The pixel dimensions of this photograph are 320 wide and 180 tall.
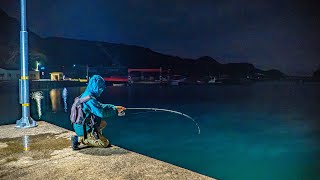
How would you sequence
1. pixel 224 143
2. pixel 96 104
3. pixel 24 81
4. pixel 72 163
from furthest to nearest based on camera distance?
pixel 224 143 < pixel 24 81 < pixel 96 104 < pixel 72 163

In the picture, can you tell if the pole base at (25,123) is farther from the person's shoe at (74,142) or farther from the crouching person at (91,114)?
the person's shoe at (74,142)

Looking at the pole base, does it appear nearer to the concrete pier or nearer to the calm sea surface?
the concrete pier

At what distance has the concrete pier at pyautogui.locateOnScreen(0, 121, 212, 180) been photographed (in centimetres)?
366

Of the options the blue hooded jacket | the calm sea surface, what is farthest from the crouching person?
the calm sea surface

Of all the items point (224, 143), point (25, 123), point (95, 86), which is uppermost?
point (95, 86)

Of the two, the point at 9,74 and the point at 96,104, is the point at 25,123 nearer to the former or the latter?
the point at 96,104

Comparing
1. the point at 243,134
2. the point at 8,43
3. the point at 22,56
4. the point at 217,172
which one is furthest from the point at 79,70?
the point at 22,56

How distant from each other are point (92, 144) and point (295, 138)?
143 feet

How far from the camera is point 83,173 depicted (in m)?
3.72

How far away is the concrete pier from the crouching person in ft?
0.56

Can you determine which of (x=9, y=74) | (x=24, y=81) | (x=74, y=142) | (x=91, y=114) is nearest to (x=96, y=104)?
(x=91, y=114)

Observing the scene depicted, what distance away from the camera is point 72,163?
13.4 ft

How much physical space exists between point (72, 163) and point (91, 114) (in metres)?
0.93

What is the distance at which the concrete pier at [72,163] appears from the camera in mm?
3656
